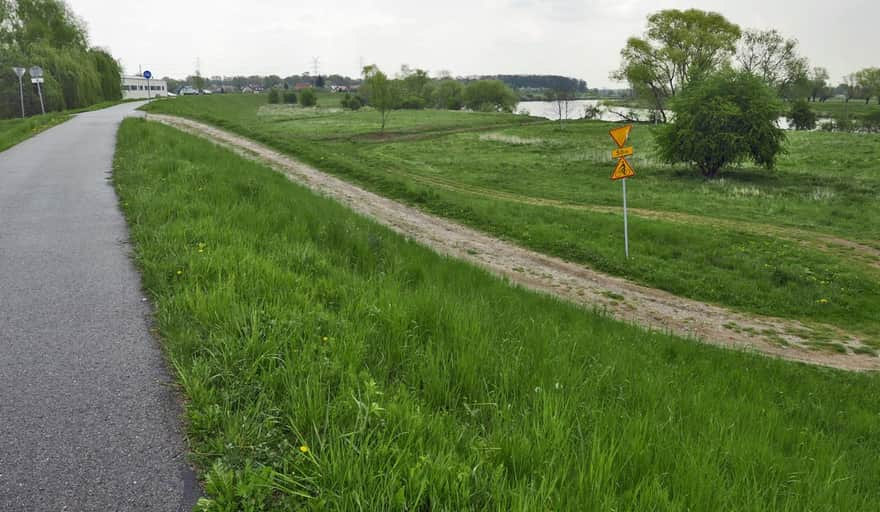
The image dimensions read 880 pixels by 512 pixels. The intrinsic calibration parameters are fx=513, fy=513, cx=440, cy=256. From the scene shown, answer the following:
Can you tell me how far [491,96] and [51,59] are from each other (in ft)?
283

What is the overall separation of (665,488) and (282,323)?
3.07 meters

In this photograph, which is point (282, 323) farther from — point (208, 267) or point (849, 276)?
point (849, 276)

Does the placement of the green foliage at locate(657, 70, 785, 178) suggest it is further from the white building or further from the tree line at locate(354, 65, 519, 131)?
the white building

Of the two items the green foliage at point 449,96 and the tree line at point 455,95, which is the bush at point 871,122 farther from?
the green foliage at point 449,96

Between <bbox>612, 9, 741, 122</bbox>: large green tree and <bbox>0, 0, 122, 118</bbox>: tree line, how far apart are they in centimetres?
6625

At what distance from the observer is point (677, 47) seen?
→ 67.5 metres

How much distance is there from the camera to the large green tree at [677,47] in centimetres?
6619

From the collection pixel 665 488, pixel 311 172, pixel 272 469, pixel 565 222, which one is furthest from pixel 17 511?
pixel 311 172

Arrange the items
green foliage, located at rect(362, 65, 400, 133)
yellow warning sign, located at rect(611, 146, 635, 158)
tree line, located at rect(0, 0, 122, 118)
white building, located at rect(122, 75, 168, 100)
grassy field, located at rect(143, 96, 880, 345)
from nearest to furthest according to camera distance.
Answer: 1. grassy field, located at rect(143, 96, 880, 345)
2. yellow warning sign, located at rect(611, 146, 635, 158)
3. tree line, located at rect(0, 0, 122, 118)
4. green foliage, located at rect(362, 65, 400, 133)
5. white building, located at rect(122, 75, 168, 100)

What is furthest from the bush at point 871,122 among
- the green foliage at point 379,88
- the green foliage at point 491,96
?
the green foliage at point 491,96

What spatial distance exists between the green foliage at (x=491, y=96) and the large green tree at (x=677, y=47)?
1970 inches

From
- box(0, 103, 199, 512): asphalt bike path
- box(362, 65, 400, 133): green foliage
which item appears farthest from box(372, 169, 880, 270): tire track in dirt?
box(362, 65, 400, 133): green foliage

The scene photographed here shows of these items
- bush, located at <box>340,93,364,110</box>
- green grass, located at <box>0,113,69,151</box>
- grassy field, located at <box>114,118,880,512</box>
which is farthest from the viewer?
bush, located at <box>340,93,364,110</box>

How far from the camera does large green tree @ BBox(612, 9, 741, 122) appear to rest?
66188 millimetres
